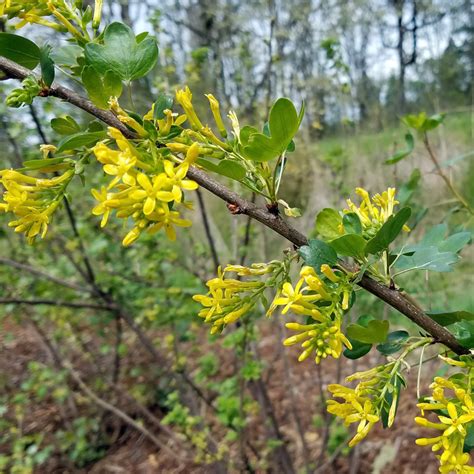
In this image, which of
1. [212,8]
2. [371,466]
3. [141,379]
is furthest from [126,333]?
[212,8]

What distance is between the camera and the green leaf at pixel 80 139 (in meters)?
0.59

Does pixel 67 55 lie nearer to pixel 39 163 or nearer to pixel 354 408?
pixel 39 163

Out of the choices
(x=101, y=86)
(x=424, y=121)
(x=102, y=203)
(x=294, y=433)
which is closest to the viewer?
(x=102, y=203)

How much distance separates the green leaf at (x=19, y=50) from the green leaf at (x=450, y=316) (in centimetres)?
67

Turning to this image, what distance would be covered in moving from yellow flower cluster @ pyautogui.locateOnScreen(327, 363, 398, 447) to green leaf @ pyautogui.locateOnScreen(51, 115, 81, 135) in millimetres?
497

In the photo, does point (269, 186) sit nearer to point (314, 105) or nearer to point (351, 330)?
point (351, 330)

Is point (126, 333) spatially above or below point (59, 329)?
below

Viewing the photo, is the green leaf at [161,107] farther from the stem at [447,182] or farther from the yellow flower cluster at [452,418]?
the stem at [447,182]

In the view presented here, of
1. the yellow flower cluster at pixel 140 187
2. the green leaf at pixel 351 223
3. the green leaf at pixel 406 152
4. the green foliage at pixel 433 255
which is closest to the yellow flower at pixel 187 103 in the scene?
the yellow flower cluster at pixel 140 187

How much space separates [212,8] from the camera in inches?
165

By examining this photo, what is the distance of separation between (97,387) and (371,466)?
157 cm

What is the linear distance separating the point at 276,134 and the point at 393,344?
359mm

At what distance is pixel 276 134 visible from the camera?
56 centimetres

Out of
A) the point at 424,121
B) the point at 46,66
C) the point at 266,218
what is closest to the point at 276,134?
the point at 266,218
